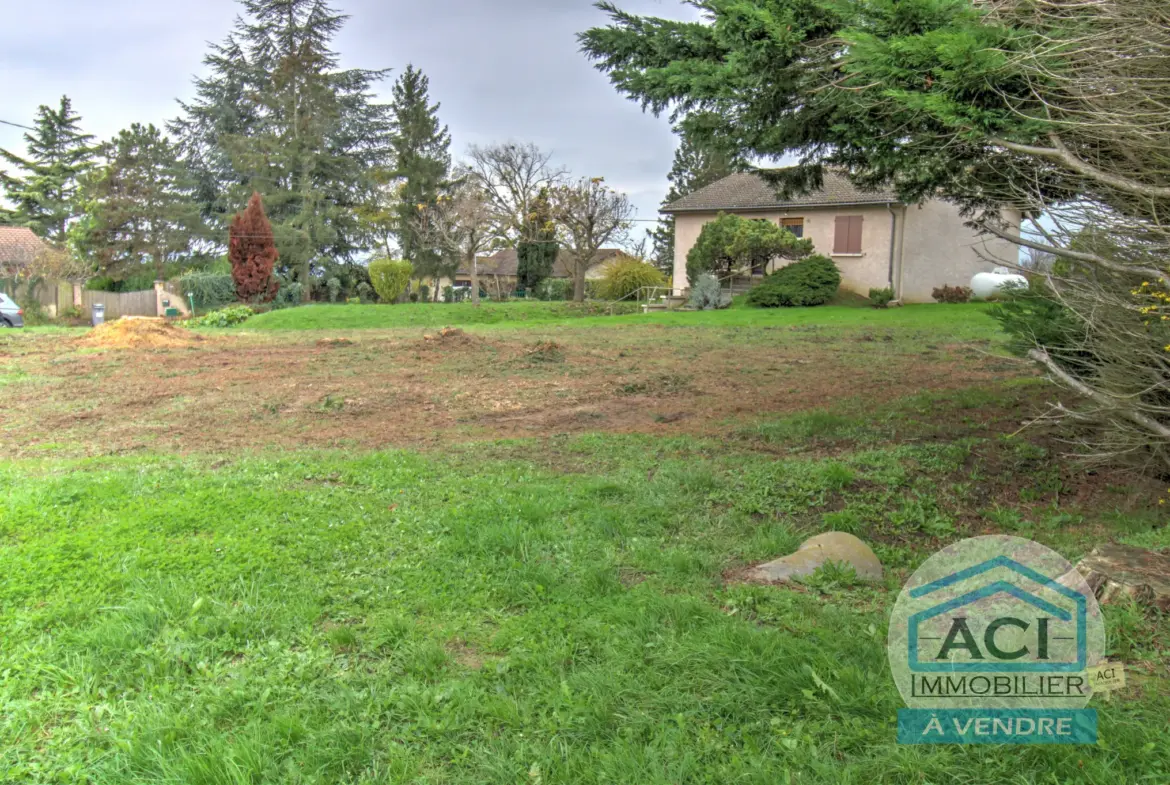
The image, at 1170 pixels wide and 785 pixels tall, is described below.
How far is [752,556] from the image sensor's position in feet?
13.9

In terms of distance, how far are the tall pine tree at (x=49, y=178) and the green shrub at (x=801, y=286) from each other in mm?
38740

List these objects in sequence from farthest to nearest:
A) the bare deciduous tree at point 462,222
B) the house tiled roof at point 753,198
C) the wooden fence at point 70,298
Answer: the bare deciduous tree at point 462,222
the wooden fence at point 70,298
the house tiled roof at point 753,198

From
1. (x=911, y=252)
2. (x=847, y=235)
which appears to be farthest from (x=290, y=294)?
(x=911, y=252)

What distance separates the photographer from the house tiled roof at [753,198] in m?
27.0

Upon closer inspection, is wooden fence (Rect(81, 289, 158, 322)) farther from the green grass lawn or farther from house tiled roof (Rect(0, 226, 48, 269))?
the green grass lawn

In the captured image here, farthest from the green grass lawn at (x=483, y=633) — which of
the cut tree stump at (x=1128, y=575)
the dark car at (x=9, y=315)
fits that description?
the dark car at (x=9, y=315)

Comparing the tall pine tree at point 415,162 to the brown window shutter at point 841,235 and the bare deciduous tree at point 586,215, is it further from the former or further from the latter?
the brown window shutter at point 841,235

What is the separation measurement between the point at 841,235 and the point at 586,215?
466 inches

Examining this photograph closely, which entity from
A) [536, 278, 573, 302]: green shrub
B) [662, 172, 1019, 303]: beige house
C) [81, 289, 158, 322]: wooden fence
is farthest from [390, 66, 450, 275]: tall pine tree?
[662, 172, 1019, 303]: beige house

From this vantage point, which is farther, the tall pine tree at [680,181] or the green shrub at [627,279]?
the tall pine tree at [680,181]

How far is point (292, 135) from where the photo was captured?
1483 inches

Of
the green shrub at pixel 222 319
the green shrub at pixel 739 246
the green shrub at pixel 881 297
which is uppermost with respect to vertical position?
the green shrub at pixel 739 246

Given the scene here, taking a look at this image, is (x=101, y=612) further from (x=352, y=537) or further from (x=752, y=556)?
(x=752, y=556)

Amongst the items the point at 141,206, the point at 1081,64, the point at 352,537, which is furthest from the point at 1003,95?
the point at 141,206
